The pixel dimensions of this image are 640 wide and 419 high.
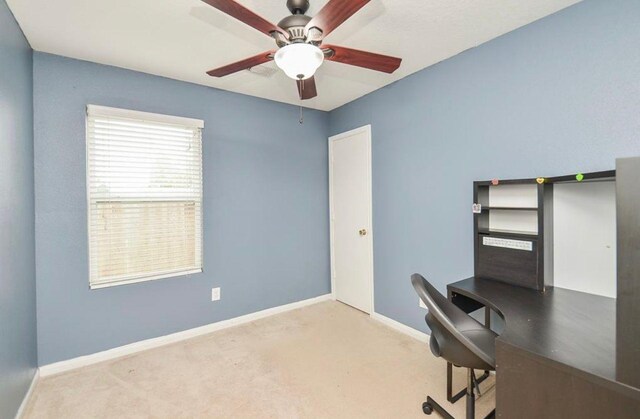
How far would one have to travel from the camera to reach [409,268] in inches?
110

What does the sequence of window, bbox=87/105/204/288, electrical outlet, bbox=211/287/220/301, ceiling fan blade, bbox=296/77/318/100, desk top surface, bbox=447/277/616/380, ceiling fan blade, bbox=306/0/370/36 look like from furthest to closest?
electrical outlet, bbox=211/287/220/301 → window, bbox=87/105/204/288 → ceiling fan blade, bbox=296/77/318/100 → ceiling fan blade, bbox=306/0/370/36 → desk top surface, bbox=447/277/616/380

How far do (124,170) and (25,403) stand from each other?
1.73 meters

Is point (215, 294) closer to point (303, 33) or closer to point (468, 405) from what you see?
point (468, 405)

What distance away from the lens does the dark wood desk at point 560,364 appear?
94 cm

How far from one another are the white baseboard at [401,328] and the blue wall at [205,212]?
886 mm

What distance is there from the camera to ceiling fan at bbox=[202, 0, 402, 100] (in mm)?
1231

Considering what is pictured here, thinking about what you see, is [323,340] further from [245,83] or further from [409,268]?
[245,83]

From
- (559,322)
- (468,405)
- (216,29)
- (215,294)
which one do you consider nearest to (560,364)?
(559,322)

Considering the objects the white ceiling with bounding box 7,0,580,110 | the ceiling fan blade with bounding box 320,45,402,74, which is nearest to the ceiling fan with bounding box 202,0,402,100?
the ceiling fan blade with bounding box 320,45,402,74

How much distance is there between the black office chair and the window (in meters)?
2.23

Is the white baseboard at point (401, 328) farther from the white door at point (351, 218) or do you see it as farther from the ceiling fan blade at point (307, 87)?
the ceiling fan blade at point (307, 87)

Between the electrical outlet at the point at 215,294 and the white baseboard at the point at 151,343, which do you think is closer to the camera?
the white baseboard at the point at 151,343

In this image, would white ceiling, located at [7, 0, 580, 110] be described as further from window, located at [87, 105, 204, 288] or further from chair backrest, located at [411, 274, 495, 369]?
chair backrest, located at [411, 274, 495, 369]

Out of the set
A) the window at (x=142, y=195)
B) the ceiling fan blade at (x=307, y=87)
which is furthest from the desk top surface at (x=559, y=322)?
→ the window at (x=142, y=195)
